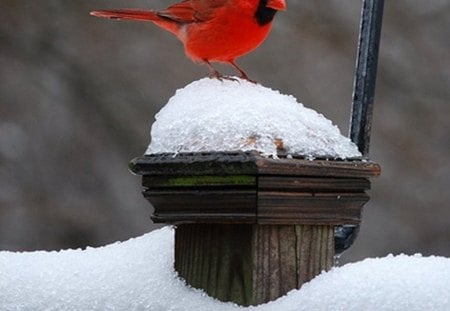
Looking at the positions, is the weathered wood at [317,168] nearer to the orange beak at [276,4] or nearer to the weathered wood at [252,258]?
the weathered wood at [252,258]

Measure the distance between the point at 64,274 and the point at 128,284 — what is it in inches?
3.9

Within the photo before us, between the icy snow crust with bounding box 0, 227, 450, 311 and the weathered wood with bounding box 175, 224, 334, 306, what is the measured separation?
2cm

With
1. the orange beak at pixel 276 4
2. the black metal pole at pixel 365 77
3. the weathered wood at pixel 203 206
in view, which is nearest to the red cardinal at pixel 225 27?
the orange beak at pixel 276 4

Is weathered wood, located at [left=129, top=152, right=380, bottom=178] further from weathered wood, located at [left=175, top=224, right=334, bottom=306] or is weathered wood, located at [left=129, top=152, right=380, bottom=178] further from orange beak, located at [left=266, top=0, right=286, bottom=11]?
orange beak, located at [left=266, top=0, right=286, bottom=11]

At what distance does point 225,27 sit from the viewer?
2.03 metres

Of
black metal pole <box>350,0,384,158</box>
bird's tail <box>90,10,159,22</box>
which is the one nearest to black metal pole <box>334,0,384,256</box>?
black metal pole <box>350,0,384,158</box>

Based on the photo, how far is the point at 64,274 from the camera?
5.42 feet

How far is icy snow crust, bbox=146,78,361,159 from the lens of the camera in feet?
5.01

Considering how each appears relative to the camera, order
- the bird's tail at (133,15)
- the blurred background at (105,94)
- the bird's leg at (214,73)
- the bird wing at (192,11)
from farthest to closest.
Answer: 1. the blurred background at (105,94)
2. the bird's tail at (133,15)
3. the bird wing at (192,11)
4. the bird's leg at (214,73)

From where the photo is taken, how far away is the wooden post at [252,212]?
1.50m

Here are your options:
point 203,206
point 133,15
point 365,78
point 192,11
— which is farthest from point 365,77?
point 133,15

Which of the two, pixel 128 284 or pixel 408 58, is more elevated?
pixel 408 58

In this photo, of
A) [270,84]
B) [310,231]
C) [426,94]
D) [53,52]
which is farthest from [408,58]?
[310,231]

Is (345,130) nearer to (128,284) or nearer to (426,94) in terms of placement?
(426,94)
